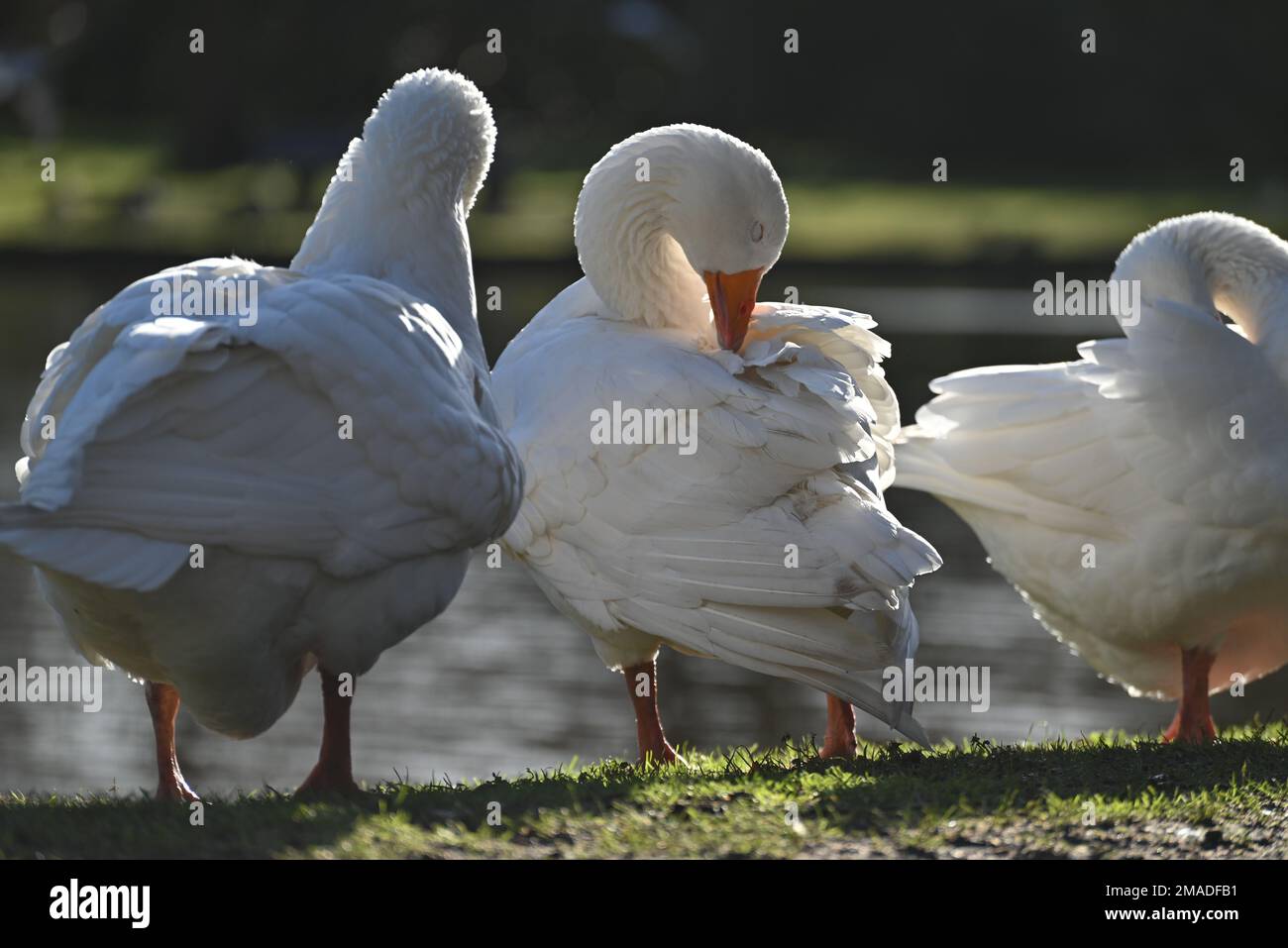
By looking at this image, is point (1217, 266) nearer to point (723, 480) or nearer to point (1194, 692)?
point (1194, 692)

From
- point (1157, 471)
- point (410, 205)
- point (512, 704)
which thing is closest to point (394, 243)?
point (410, 205)

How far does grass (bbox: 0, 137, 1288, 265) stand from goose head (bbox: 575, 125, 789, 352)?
85.8 feet

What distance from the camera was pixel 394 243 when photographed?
6605 millimetres

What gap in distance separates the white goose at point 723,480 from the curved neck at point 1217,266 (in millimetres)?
2019

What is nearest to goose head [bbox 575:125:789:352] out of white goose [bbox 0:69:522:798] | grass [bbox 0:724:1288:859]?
white goose [bbox 0:69:522:798]

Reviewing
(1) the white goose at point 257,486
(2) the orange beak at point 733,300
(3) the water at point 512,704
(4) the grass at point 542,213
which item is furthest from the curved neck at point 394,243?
(4) the grass at point 542,213

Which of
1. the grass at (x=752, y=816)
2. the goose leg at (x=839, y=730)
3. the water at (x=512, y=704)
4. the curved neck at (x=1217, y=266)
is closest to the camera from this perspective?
the grass at (x=752, y=816)

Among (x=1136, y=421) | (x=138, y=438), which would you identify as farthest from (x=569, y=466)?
(x=1136, y=421)

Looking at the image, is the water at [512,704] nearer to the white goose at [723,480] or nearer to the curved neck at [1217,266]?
the curved neck at [1217,266]

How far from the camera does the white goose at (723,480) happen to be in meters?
6.66

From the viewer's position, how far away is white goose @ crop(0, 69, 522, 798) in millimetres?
4938

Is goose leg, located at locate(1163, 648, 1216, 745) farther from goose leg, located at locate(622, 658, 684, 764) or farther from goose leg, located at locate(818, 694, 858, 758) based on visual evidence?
goose leg, located at locate(622, 658, 684, 764)

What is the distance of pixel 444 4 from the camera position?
41281mm
